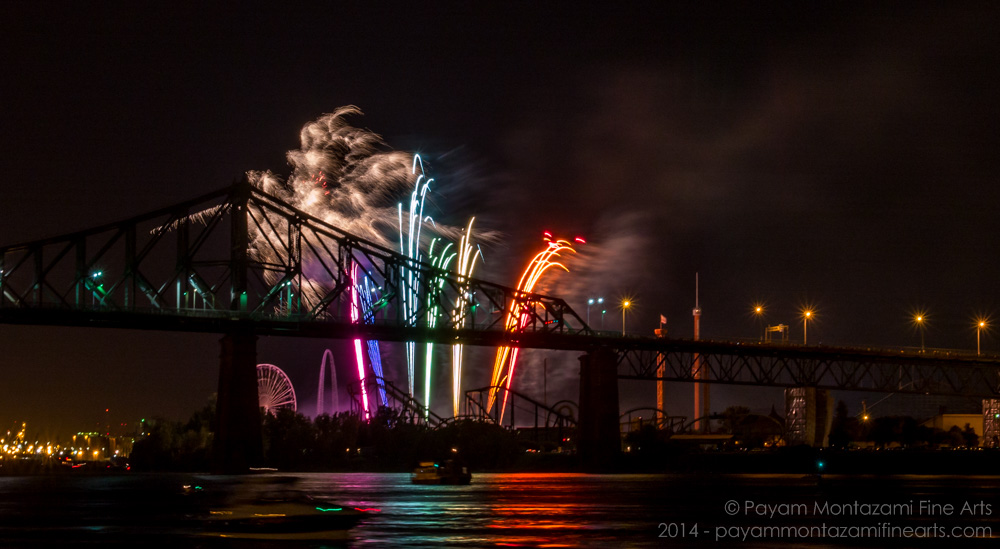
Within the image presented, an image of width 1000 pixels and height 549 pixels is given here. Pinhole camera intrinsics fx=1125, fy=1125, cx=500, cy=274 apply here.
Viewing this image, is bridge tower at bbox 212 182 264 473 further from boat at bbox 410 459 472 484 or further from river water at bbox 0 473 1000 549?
→ river water at bbox 0 473 1000 549

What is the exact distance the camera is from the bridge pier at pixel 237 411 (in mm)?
118938

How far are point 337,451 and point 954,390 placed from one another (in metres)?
97.5

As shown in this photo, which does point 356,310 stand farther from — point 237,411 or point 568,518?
point 568,518

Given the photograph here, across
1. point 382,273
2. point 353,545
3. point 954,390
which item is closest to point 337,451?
point 382,273

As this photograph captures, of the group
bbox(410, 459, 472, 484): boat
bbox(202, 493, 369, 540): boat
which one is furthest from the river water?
bbox(410, 459, 472, 484): boat

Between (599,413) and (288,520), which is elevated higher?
(599,413)

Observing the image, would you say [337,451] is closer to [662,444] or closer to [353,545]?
[662,444]

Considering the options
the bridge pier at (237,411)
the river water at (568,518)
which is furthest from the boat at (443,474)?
the bridge pier at (237,411)

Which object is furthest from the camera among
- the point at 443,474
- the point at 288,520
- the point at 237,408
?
the point at 237,408

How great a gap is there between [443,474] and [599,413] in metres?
Result: 38.7

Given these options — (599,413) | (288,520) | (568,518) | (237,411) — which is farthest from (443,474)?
(288,520)

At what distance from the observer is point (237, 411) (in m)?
119

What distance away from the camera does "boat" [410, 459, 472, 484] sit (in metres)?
108

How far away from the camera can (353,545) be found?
143 ft
